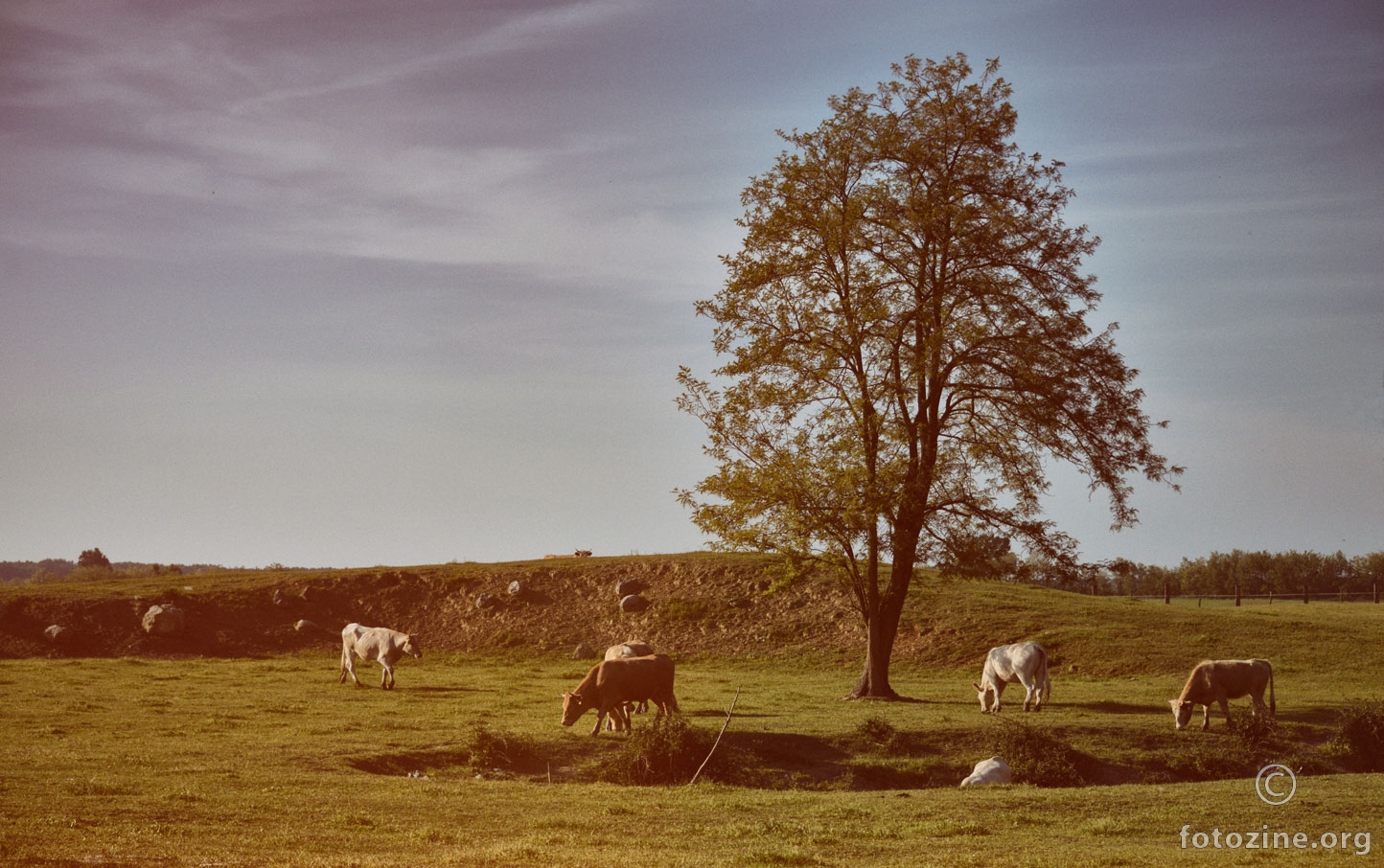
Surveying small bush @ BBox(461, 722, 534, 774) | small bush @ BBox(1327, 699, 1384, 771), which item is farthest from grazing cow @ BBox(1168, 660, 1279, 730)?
small bush @ BBox(461, 722, 534, 774)

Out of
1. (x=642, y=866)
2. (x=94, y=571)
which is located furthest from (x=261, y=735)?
(x=94, y=571)

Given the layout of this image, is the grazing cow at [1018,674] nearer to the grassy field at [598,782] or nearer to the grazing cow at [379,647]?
the grassy field at [598,782]

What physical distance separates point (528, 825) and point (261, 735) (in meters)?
9.69

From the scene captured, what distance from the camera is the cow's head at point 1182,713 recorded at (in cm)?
2533

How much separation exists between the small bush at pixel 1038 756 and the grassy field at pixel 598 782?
12 centimetres

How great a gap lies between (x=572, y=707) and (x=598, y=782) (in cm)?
435

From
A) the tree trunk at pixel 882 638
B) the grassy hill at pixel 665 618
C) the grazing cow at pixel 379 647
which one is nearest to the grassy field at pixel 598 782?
the grazing cow at pixel 379 647

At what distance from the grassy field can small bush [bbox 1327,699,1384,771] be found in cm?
58

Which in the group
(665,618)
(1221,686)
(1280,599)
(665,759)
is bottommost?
(665,759)

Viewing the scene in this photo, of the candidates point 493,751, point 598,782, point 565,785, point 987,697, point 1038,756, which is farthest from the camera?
point 987,697

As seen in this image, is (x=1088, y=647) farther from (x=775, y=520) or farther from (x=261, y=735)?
(x=261, y=735)

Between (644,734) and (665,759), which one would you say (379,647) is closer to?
(644,734)

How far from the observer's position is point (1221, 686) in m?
26.3

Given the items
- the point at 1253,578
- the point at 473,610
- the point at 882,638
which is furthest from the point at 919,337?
the point at 1253,578
